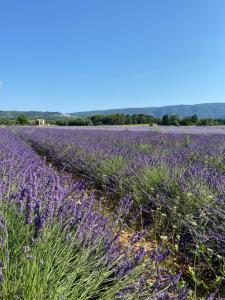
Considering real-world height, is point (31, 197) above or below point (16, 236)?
above

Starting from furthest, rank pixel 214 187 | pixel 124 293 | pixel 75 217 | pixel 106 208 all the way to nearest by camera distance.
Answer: pixel 106 208
pixel 214 187
pixel 75 217
pixel 124 293

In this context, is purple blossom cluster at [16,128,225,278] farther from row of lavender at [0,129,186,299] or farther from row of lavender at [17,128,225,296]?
row of lavender at [0,129,186,299]

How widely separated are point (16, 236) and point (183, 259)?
1.43 m

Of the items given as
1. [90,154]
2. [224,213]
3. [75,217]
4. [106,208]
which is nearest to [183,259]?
[224,213]

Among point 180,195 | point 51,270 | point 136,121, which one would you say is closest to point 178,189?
point 180,195

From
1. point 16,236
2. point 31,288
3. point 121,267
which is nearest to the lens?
point 31,288

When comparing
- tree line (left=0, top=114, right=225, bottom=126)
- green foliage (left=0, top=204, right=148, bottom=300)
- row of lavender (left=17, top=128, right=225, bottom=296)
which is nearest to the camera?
green foliage (left=0, top=204, right=148, bottom=300)

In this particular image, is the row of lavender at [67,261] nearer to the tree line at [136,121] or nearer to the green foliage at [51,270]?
the green foliage at [51,270]

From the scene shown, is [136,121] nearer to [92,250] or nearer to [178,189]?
[178,189]

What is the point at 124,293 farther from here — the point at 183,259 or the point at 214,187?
the point at 214,187

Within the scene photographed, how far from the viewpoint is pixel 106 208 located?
14.1 ft

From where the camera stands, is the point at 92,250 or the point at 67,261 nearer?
the point at 67,261

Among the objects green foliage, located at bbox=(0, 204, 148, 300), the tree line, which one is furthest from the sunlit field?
the tree line

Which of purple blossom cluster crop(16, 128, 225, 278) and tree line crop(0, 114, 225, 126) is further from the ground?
tree line crop(0, 114, 225, 126)
